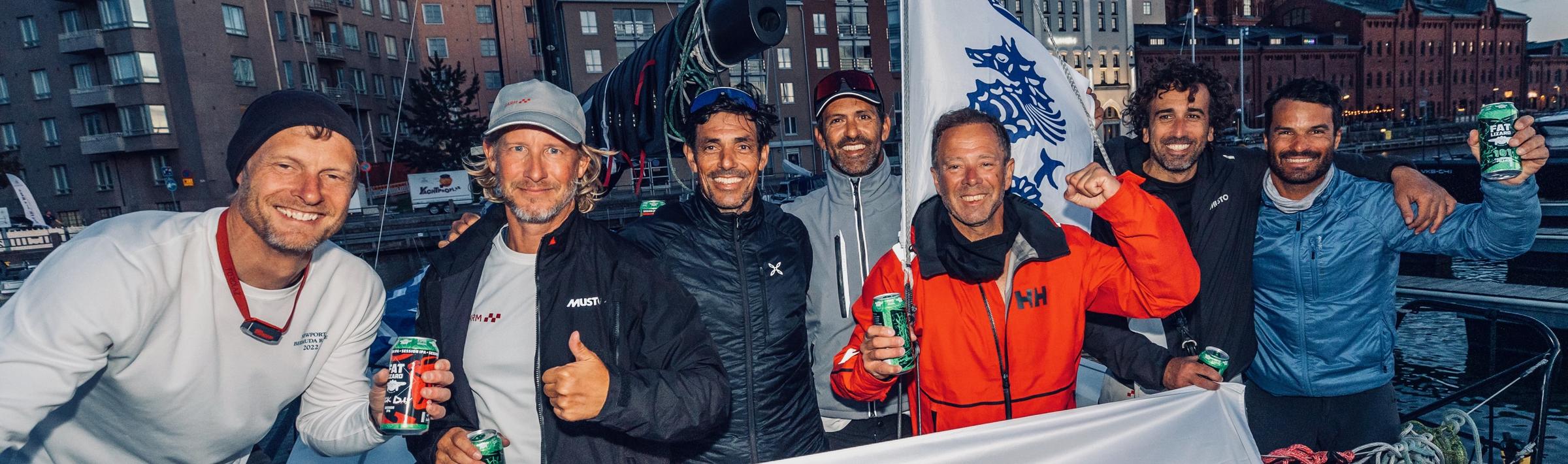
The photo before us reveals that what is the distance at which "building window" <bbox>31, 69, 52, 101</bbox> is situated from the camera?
127 ft

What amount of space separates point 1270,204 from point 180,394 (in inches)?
168

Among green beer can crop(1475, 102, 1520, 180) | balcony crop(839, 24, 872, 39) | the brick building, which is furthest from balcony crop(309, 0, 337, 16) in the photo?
the brick building

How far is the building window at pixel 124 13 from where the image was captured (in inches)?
1426

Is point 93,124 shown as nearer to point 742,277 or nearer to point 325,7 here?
point 325,7

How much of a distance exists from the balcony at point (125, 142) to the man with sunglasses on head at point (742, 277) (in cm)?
4523

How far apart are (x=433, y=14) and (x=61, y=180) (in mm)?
24233

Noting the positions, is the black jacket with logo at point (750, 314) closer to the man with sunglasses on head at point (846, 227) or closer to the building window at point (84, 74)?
the man with sunglasses on head at point (846, 227)

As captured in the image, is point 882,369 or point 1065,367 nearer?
point 882,369

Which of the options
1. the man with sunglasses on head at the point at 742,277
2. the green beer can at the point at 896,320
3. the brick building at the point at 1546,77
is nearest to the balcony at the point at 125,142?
the man with sunglasses on head at the point at 742,277

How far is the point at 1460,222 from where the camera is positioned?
3.18m

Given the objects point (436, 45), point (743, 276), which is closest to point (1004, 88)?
point (743, 276)

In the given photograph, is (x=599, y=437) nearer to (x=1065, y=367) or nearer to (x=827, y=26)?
(x=1065, y=367)

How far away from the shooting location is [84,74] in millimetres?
38031

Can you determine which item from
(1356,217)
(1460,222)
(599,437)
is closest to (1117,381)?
(1356,217)
